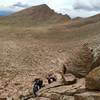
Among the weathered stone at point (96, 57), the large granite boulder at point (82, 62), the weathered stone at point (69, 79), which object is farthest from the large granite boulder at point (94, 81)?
the large granite boulder at point (82, 62)

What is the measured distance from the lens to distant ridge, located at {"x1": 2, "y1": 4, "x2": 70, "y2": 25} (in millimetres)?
81506

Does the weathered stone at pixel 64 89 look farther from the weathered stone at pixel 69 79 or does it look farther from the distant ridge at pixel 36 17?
the distant ridge at pixel 36 17

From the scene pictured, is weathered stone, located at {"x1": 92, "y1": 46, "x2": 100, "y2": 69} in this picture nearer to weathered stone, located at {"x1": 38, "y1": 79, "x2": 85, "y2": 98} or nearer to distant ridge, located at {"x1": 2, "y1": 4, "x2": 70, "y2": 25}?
weathered stone, located at {"x1": 38, "y1": 79, "x2": 85, "y2": 98}

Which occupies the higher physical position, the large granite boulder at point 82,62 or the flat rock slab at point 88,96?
the large granite boulder at point 82,62

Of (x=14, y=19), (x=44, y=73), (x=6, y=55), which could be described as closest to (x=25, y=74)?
(x=44, y=73)

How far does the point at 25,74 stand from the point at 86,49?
15807 millimetres

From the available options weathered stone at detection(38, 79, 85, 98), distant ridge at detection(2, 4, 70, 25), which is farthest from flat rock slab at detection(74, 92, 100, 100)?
distant ridge at detection(2, 4, 70, 25)

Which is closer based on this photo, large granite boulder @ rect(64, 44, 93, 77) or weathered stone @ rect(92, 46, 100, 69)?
weathered stone @ rect(92, 46, 100, 69)

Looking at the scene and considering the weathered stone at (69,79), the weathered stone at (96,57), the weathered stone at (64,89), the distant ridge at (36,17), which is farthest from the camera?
the distant ridge at (36,17)

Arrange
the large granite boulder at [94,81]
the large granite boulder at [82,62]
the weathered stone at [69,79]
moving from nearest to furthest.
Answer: the large granite boulder at [94,81] < the weathered stone at [69,79] < the large granite boulder at [82,62]

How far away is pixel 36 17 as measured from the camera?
8550 centimetres

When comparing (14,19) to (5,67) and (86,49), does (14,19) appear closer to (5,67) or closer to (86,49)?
(5,67)

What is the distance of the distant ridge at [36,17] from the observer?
81.5 meters

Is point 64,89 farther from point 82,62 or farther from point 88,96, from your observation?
point 88,96
